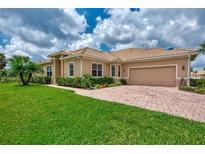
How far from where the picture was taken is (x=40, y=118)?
4152mm

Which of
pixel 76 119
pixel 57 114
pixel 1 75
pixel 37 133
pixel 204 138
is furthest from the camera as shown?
pixel 1 75

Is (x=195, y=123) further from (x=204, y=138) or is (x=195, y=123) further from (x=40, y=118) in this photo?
(x=40, y=118)

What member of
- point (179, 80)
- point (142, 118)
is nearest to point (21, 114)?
point (142, 118)

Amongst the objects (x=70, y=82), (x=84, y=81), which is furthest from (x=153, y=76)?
(x=70, y=82)

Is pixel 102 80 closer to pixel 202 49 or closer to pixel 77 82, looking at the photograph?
pixel 77 82

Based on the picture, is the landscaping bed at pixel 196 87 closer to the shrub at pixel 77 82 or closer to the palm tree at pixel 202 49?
the palm tree at pixel 202 49

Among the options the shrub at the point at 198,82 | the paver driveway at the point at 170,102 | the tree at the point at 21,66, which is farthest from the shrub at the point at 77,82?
the shrub at the point at 198,82

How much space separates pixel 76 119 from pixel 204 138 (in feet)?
11.3

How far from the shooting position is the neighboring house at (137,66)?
1274 cm

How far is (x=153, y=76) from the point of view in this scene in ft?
48.0

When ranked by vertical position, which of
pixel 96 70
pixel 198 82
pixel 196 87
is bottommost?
pixel 196 87

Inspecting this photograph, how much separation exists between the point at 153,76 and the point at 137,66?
2.35 metres

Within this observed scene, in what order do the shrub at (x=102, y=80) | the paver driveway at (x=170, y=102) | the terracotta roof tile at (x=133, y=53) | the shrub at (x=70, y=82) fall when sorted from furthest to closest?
the terracotta roof tile at (x=133, y=53), the shrub at (x=102, y=80), the shrub at (x=70, y=82), the paver driveway at (x=170, y=102)
